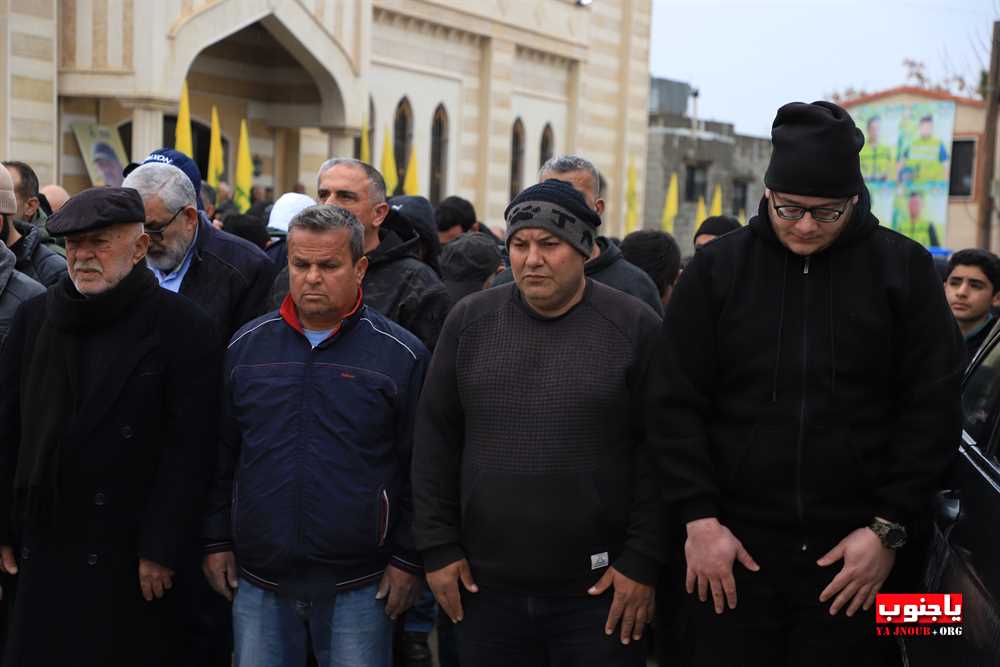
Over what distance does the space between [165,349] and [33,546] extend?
769 millimetres

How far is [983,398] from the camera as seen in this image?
404 centimetres

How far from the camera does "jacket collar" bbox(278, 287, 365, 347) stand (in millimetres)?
4035

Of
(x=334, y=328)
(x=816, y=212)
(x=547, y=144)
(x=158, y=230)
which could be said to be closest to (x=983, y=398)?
(x=816, y=212)

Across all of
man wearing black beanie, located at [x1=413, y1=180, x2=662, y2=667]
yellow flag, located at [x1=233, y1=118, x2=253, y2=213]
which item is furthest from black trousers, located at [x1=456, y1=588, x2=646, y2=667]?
yellow flag, located at [x1=233, y1=118, x2=253, y2=213]

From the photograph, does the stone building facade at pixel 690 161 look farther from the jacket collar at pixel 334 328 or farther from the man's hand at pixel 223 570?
the man's hand at pixel 223 570

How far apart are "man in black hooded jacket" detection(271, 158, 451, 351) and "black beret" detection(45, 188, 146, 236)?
3.12 feet

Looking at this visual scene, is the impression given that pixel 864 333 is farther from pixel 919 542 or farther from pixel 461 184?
pixel 461 184

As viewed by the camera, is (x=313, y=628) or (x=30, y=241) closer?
(x=313, y=628)

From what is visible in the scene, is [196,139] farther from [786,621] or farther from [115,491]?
[786,621]

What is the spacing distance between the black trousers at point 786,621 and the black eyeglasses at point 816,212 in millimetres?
870

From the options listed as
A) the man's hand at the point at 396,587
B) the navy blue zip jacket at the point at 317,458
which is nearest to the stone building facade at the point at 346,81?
the navy blue zip jacket at the point at 317,458

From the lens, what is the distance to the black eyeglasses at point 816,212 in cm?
333

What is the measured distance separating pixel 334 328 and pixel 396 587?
866mm

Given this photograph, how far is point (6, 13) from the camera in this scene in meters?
14.4
